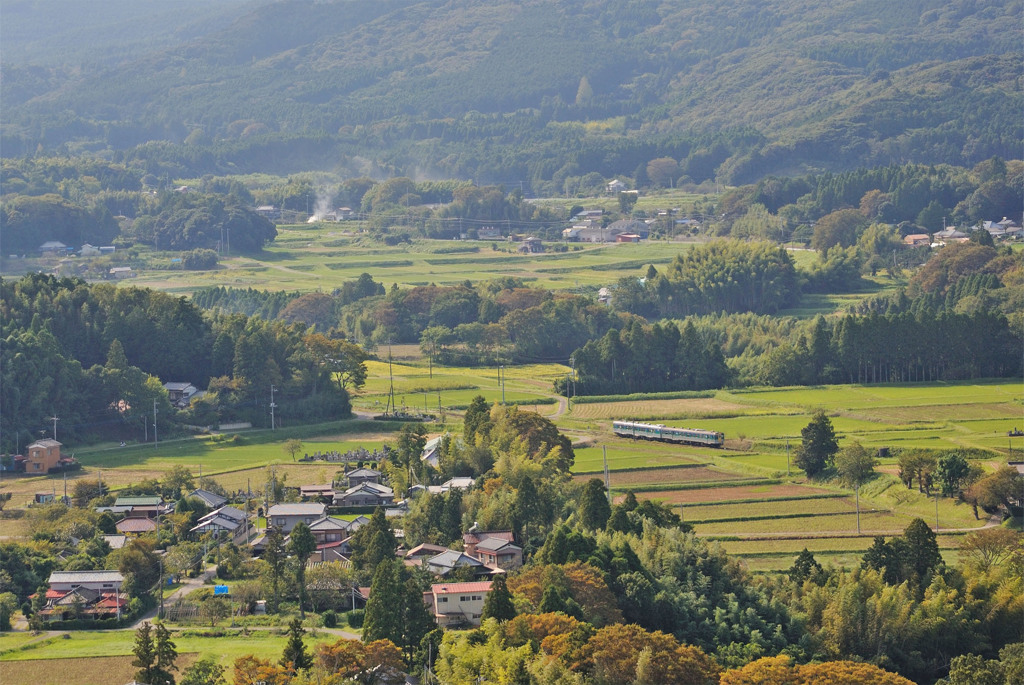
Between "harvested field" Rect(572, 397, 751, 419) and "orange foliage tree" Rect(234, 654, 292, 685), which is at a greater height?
"harvested field" Rect(572, 397, 751, 419)

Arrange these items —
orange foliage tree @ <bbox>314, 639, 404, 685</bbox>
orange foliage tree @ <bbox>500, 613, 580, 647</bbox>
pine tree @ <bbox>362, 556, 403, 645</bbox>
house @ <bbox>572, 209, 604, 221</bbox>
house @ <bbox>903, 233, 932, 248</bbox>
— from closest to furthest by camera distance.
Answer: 1. orange foliage tree @ <bbox>314, 639, 404, 685</bbox>
2. orange foliage tree @ <bbox>500, 613, 580, 647</bbox>
3. pine tree @ <bbox>362, 556, 403, 645</bbox>
4. house @ <bbox>903, 233, 932, 248</bbox>
5. house @ <bbox>572, 209, 604, 221</bbox>

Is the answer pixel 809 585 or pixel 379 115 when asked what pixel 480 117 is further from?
pixel 809 585

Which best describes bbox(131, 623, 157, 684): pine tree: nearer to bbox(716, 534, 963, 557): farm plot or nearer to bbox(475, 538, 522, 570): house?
bbox(475, 538, 522, 570): house

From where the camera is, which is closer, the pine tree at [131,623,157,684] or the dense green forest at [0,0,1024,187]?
the pine tree at [131,623,157,684]

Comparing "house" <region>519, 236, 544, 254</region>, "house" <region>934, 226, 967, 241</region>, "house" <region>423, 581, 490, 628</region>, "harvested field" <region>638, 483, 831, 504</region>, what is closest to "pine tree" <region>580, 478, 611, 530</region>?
"house" <region>423, 581, 490, 628</region>

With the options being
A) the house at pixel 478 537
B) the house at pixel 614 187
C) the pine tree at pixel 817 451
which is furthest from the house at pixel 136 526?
the house at pixel 614 187

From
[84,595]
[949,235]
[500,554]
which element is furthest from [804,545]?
[949,235]

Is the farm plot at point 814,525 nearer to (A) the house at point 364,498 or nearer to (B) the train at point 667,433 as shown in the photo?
(A) the house at point 364,498

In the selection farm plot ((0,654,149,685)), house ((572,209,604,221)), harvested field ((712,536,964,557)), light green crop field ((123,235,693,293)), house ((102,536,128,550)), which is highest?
house ((572,209,604,221))
